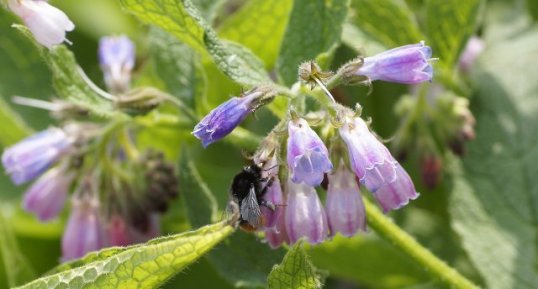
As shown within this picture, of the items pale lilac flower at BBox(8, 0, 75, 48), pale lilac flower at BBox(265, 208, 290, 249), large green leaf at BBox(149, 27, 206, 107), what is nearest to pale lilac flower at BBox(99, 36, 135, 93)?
large green leaf at BBox(149, 27, 206, 107)

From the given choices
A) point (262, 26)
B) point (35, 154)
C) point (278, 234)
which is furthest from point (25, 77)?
point (278, 234)

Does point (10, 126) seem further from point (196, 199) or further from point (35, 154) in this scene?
point (196, 199)

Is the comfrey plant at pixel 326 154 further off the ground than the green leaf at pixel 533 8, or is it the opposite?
the green leaf at pixel 533 8

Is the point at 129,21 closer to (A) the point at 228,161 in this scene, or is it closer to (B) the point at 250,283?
(A) the point at 228,161

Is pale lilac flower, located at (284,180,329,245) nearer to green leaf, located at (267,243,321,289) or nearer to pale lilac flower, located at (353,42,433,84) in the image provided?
green leaf, located at (267,243,321,289)

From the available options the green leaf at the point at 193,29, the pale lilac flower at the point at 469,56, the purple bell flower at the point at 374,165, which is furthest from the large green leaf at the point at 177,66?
the pale lilac flower at the point at 469,56

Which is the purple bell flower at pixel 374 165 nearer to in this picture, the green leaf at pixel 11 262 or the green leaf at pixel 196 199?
the green leaf at pixel 196 199
